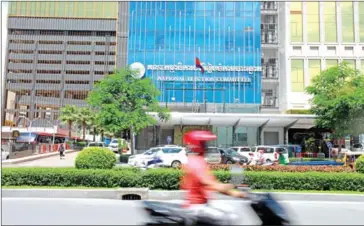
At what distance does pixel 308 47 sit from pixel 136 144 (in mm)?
22583

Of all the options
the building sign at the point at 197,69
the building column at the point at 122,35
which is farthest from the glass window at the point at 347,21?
the building column at the point at 122,35

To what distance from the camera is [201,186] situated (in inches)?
197

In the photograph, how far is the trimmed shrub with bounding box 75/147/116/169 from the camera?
605 inches

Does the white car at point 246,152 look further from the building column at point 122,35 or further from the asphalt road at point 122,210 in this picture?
the building column at point 122,35

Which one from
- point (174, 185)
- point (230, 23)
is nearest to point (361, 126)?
point (174, 185)

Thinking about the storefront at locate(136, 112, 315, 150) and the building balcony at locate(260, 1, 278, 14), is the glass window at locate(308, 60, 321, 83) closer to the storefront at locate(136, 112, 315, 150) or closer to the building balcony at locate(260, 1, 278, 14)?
the storefront at locate(136, 112, 315, 150)

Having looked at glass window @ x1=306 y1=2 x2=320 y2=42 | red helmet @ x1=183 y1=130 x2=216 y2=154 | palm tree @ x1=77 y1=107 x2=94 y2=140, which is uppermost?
glass window @ x1=306 y1=2 x2=320 y2=42

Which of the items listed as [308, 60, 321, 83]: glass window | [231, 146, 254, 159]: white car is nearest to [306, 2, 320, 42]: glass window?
[308, 60, 321, 83]: glass window

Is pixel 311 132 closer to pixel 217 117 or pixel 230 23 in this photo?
pixel 217 117

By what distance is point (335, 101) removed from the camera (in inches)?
1159

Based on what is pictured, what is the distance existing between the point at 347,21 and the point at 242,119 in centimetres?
1883

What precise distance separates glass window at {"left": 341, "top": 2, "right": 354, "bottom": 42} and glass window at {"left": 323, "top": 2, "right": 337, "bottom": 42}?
0.95 m

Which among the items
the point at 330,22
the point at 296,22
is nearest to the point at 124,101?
the point at 296,22

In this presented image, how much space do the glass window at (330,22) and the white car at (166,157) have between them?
27726 mm
